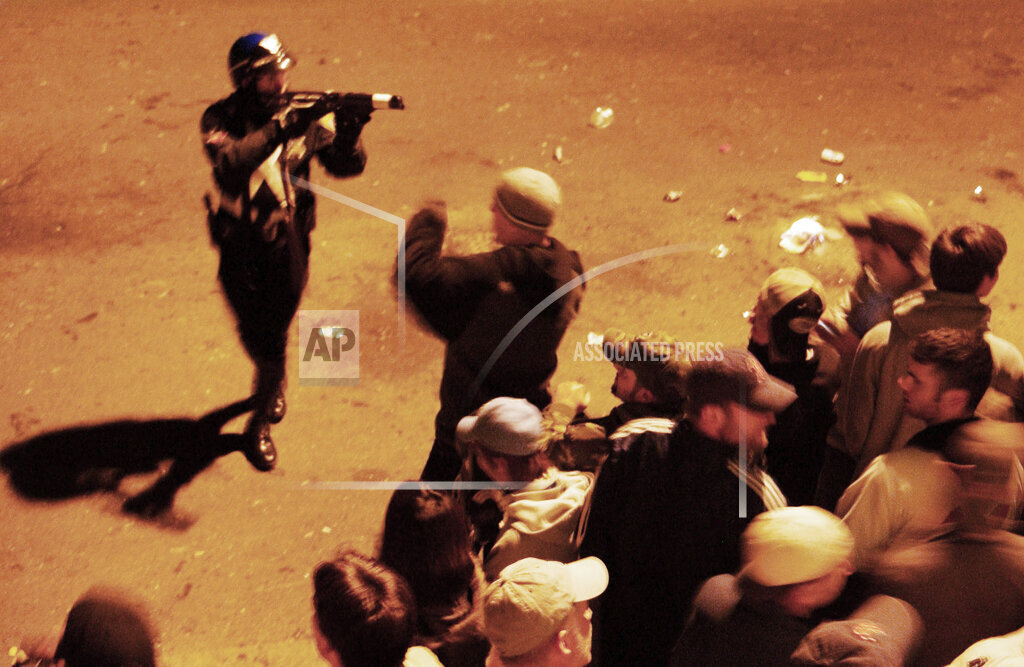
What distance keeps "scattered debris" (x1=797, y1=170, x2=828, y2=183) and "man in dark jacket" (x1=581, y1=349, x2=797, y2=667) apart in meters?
3.99

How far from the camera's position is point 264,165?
13.6 feet

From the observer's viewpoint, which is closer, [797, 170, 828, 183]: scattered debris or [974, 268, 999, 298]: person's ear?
[974, 268, 999, 298]: person's ear

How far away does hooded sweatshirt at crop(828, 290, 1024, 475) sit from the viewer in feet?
10.3

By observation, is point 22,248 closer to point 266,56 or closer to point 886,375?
point 266,56

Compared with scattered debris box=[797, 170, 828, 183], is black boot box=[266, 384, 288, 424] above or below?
below

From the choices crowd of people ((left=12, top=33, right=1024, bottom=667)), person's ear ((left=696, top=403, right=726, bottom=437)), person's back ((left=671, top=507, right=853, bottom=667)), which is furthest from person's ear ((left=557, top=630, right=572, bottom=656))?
person's ear ((left=696, top=403, right=726, bottom=437))

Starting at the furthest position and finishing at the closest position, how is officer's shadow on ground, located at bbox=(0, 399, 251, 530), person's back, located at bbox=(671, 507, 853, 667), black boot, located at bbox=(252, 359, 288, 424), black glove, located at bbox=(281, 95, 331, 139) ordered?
1. black boot, located at bbox=(252, 359, 288, 424)
2. officer's shadow on ground, located at bbox=(0, 399, 251, 530)
3. black glove, located at bbox=(281, 95, 331, 139)
4. person's back, located at bbox=(671, 507, 853, 667)

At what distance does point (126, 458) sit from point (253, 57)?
212cm

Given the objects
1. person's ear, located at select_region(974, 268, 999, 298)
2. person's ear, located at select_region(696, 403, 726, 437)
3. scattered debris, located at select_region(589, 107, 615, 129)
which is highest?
scattered debris, located at select_region(589, 107, 615, 129)

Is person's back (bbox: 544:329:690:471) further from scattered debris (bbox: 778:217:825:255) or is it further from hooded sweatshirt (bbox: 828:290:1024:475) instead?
scattered debris (bbox: 778:217:825:255)

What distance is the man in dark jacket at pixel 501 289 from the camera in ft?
11.1

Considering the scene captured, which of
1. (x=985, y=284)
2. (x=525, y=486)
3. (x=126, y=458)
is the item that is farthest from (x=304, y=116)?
(x=985, y=284)

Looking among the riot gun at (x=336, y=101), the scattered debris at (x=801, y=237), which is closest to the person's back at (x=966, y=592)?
Result: the riot gun at (x=336, y=101)

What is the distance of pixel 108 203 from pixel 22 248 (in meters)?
0.64
